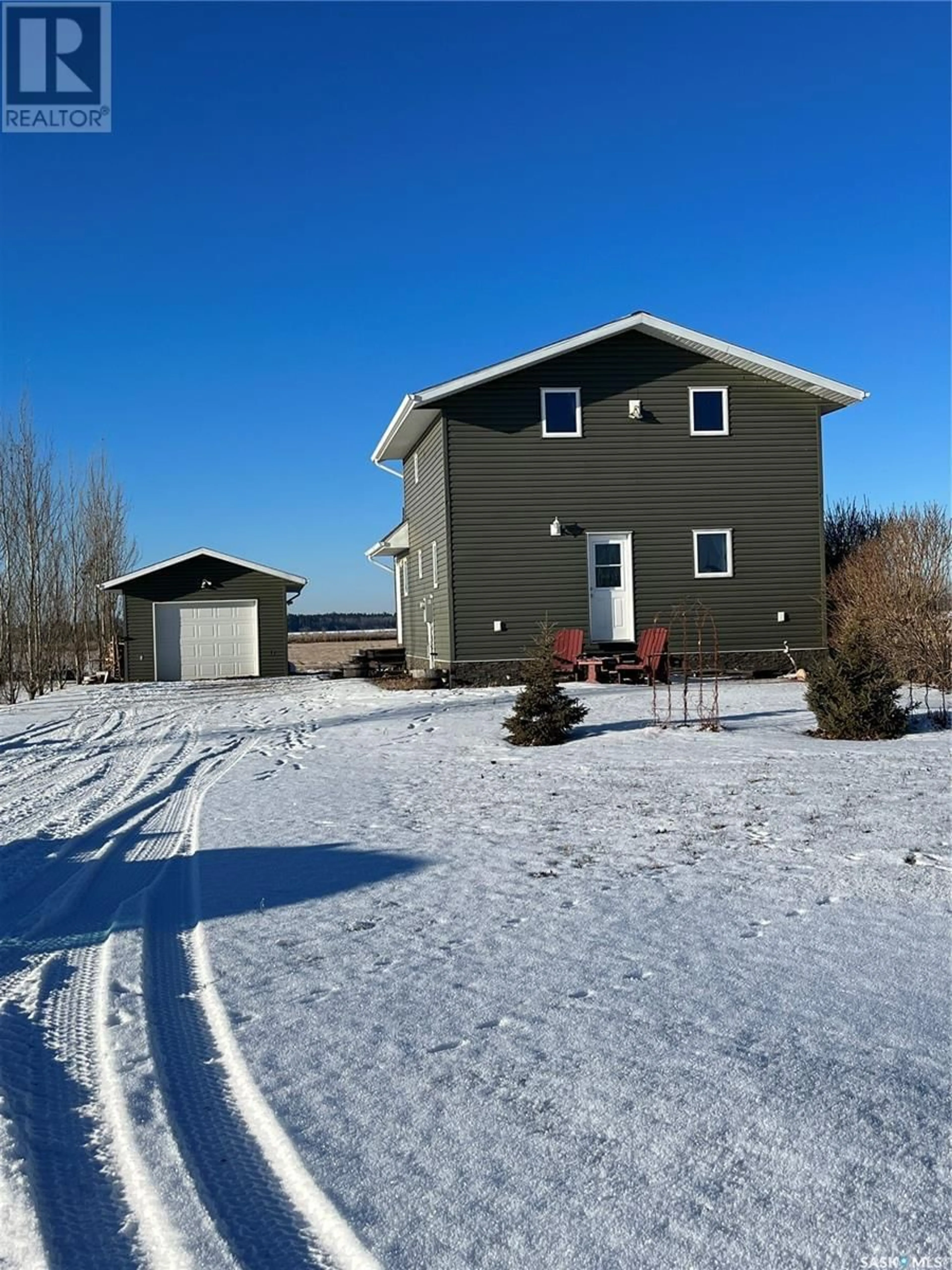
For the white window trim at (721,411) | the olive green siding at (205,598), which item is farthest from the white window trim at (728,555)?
the olive green siding at (205,598)

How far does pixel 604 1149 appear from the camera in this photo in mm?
2885

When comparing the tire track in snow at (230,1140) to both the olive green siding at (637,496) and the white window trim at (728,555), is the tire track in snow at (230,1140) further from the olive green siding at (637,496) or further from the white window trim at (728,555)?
the white window trim at (728,555)

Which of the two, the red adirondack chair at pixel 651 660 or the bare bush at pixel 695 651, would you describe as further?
the red adirondack chair at pixel 651 660

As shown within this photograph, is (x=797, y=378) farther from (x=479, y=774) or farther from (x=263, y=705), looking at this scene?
(x=479, y=774)

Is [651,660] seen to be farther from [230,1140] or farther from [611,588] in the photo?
[230,1140]

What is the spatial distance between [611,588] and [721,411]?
3.80m

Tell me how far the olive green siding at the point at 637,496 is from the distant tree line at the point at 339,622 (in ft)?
212

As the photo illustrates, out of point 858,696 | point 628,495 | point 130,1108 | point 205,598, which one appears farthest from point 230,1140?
point 205,598

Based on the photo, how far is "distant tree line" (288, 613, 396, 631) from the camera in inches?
3342

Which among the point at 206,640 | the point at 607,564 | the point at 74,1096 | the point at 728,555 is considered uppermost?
the point at 728,555

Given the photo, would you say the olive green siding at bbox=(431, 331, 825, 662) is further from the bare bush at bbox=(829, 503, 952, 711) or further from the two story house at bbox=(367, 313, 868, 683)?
the bare bush at bbox=(829, 503, 952, 711)

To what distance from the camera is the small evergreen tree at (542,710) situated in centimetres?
1103

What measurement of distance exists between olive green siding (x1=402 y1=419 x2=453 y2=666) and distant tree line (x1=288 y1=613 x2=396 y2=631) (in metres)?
59.2

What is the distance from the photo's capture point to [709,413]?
760 inches
